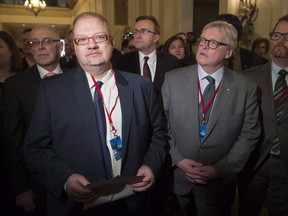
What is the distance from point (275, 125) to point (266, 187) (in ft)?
1.87

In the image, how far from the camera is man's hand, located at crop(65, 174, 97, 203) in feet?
4.24

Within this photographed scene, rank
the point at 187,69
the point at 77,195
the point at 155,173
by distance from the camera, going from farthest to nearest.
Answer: the point at 187,69, the point at 155,173, the point at 77,195

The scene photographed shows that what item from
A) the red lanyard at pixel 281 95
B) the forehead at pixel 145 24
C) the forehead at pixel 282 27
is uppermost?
the forehead at pixel 145 24

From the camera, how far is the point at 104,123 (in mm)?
1406

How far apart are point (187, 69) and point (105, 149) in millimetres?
933

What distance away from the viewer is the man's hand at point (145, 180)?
142 centimetres

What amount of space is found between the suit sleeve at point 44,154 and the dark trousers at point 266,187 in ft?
5.17

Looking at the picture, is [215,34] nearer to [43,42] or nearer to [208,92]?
[208,92]

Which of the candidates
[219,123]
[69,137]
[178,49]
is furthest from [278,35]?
[69,137]

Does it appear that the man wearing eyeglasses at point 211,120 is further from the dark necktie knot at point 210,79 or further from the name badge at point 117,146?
the name badge at point 117,146

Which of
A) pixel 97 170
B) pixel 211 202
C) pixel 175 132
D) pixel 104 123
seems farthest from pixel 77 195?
pixel 211 202

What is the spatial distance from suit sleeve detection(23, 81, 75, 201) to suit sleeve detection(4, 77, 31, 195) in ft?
1.18

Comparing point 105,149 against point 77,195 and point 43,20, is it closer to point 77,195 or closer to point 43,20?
point 77,195

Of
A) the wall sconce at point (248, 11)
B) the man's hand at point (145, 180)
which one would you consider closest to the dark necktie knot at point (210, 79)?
the man's hand at point (145, 180)
